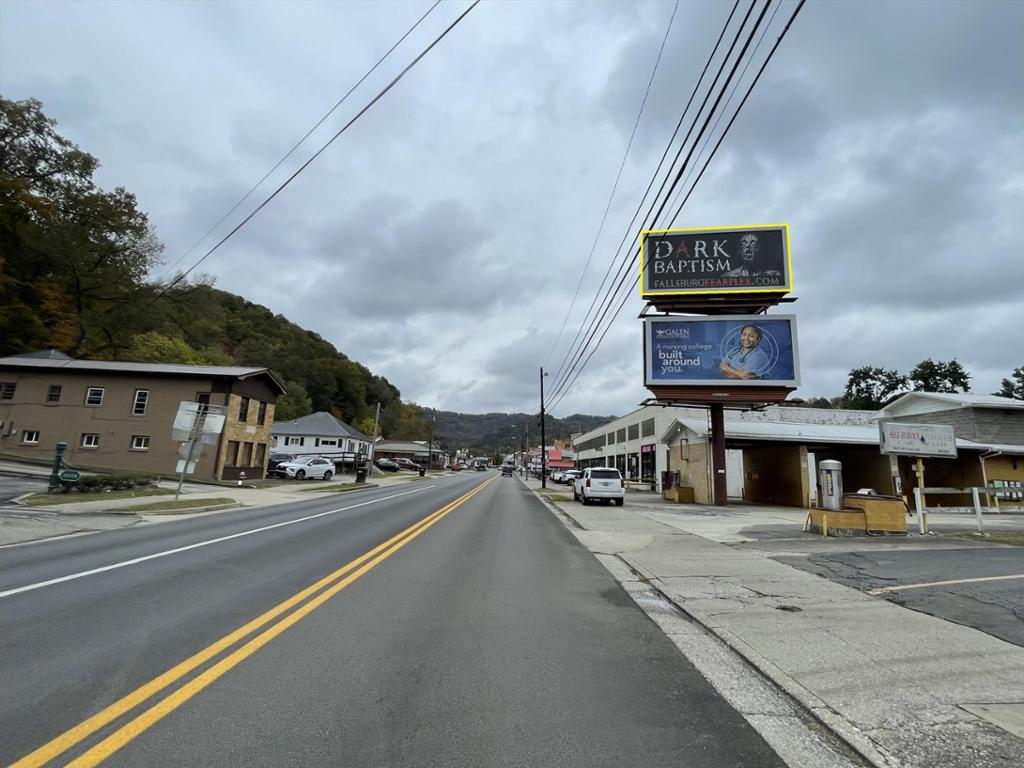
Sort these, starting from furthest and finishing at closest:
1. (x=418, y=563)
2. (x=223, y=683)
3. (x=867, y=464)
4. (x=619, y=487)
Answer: (x=867, y=464) → (x=619, y=487) → (x=418, y=563) → (x=223, y=683)

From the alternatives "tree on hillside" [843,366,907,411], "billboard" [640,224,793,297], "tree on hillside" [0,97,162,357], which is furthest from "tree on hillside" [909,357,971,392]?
"tree on hillside" [0,97,162,357]

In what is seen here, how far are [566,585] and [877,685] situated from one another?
433 cm

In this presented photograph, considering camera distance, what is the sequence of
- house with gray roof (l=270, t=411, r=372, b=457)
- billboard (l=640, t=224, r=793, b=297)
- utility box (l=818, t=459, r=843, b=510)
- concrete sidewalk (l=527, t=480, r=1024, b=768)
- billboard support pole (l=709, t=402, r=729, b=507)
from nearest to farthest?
1. concrete sidewalk (l=527, t=480, r=1024, b=768)
2. utility box (l=818, t=459, r=843, b=510)
3. billboard support pole (l=709, t=402, r=729, b=507)
4. billboard (l=640, t=224, r=793, b=297)
5. house with gray roof (l=270, t=411, r=372, b=457)

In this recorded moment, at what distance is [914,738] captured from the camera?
11.5 ft

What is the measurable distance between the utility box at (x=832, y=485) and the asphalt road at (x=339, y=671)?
952 cm

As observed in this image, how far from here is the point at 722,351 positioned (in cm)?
2931

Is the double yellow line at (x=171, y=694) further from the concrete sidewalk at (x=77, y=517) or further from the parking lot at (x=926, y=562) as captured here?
the concrete sidewalk at (x=77, y=517)

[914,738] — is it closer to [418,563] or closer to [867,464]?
[418,563]

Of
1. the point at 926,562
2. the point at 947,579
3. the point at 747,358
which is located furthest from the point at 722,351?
the point at 947,579

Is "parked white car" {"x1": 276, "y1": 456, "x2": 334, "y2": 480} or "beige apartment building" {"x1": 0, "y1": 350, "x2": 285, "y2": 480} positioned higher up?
"beige apartment building" {"x1": 0, "y1": 350, "x2": 285, "y2": 480}

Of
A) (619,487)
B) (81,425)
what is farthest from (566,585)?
(81,425)

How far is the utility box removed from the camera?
15.0m

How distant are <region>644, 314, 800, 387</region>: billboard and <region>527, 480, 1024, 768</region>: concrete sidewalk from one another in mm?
20032

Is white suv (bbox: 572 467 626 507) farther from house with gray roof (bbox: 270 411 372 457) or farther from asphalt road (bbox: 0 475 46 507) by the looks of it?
house with gray roof (bbox: 270 411 372 457)
